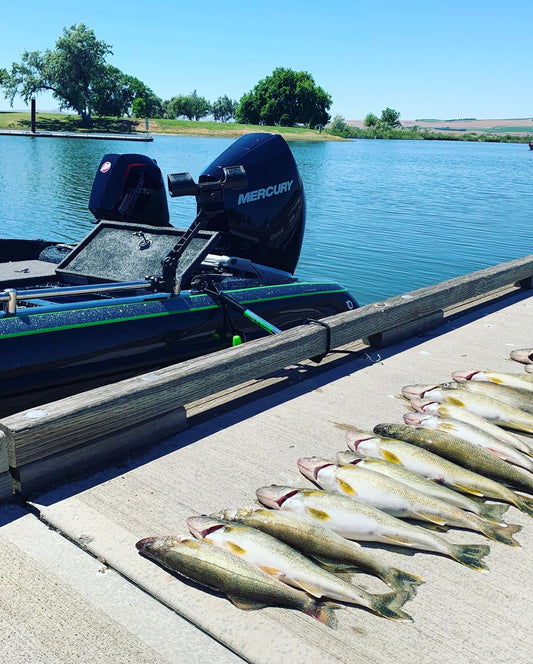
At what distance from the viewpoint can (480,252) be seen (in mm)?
18562

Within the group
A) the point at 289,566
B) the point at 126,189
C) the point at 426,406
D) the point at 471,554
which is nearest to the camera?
the point at 289,566

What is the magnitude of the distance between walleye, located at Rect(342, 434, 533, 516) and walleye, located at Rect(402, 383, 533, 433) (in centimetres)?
76

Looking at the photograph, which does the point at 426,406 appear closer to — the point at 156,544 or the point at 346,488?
the point at 346,488

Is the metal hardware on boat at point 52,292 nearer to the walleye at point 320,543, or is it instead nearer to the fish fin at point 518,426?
the walleye at point 320,543

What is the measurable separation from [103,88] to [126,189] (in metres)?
106

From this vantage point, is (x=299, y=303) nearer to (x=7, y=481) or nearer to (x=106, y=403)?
(x=106, y=403)

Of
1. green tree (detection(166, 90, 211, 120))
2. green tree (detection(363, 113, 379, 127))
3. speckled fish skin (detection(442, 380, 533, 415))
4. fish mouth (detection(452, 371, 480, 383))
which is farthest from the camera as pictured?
green tree (detection(363, 113, 379, 127))

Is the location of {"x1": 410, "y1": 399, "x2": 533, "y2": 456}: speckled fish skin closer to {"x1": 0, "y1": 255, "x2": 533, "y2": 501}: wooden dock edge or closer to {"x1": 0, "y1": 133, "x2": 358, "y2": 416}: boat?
{"x1": 0, "y1": 255, "x2": 533, "y2": 501}: wooden dock edge

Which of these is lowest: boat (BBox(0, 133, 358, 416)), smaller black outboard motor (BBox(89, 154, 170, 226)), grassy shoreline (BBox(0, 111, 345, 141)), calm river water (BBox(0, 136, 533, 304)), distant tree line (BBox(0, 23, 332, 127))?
calm river water (BBox(0, 136, 533, 304))

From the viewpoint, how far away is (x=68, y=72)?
100 metres

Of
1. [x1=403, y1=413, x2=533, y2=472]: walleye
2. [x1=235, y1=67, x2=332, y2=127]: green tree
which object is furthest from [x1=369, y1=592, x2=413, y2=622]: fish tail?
[x1=235, y1=67, x2=332, y2=127]: green tree

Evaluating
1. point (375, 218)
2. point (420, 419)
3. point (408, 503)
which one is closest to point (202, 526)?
point (408, 503)

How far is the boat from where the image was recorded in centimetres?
416

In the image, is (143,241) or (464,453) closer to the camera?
(464,453)
